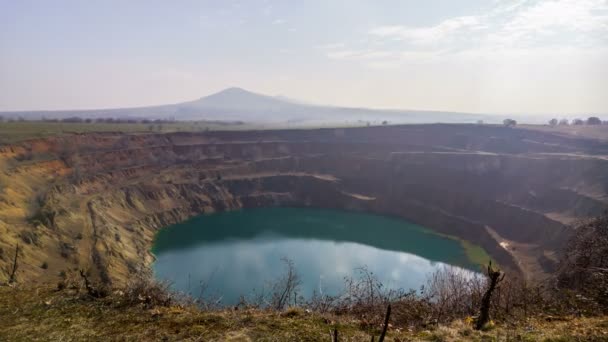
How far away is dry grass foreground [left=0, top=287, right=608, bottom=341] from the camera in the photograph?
793 centimetres

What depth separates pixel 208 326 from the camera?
8633 mm

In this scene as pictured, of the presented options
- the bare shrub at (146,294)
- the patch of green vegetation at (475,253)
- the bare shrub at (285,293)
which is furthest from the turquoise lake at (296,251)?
the bare shrub at (146,294)

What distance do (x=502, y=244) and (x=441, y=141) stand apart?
1611 inches

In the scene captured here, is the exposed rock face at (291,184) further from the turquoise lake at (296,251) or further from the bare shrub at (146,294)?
the bare shrub at (146,294)

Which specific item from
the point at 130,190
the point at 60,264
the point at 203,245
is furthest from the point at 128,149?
the point at 60,264

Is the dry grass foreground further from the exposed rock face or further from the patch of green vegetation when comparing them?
the patch of green vegetation

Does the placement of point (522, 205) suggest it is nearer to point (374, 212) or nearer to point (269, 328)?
point (374, 212)

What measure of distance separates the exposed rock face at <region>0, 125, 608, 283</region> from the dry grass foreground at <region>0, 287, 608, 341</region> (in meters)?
17.0

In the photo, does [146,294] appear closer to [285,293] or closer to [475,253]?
[285,293]

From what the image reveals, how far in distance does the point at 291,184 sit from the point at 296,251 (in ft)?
87.6

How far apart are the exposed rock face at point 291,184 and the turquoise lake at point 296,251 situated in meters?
3.00

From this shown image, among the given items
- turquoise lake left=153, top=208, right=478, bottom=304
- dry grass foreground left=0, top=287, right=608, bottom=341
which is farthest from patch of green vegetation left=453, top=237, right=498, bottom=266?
dry grass foreground left=0, top=287, right=608, bottom=341

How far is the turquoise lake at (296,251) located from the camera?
31.9m

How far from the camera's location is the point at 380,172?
67.6m
